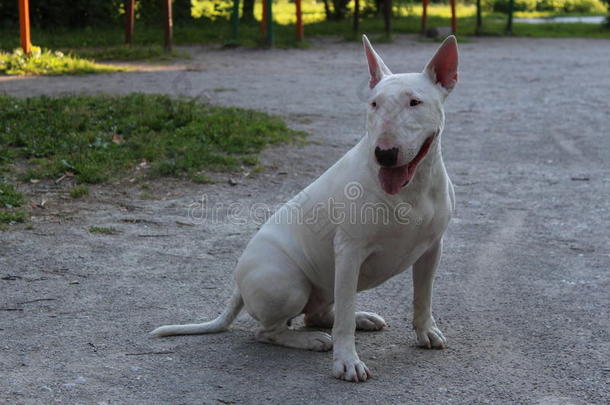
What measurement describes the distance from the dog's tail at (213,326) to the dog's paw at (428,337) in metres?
0.99

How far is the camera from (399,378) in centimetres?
431

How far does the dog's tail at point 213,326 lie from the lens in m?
4.78

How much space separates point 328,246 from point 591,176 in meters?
5.17

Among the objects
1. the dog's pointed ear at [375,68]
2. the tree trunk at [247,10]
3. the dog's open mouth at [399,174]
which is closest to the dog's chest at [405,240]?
the dog's open mouth at [399,174]

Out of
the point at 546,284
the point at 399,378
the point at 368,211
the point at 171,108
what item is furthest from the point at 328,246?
the point at 171,108

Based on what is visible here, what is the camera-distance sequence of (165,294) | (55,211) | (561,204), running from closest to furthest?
1. (165,294)
2. (55,211)
3. (561,204)

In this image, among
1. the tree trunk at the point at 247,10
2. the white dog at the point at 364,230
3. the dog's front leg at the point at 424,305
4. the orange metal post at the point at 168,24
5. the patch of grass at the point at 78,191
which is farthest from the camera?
the tree trunk at the point at 247,10

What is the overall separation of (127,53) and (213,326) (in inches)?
500

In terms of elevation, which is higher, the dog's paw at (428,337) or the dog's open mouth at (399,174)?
the dog's open mouth at (399,174)

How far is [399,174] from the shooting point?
4027 mm

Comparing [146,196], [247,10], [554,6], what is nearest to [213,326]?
[146,196]

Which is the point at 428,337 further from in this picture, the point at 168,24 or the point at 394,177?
the point at 168,24

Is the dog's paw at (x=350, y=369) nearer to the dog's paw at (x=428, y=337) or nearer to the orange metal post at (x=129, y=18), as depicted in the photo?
the dog's paw at (x=428, y=337)

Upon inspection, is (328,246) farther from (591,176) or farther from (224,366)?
(591,176)
